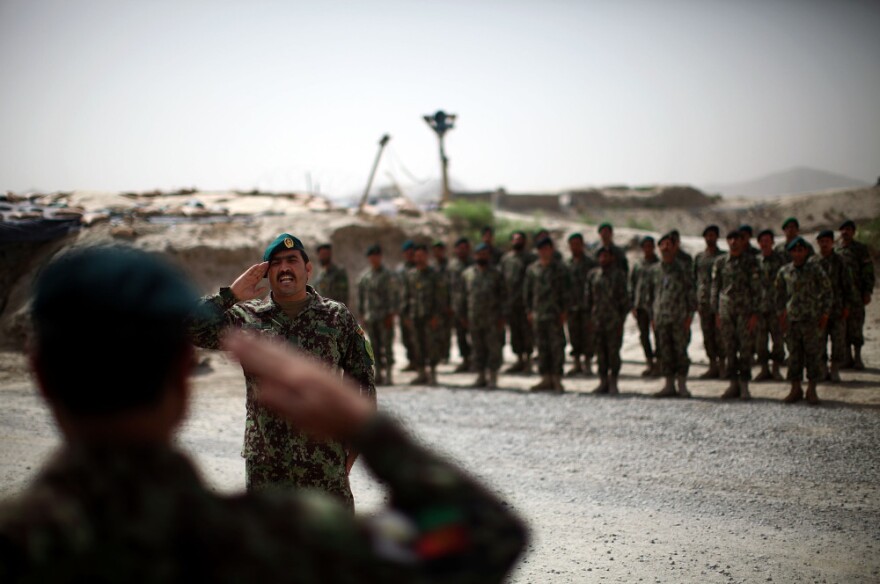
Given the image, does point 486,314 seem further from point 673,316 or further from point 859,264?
point 859,264

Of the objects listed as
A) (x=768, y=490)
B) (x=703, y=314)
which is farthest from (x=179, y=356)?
(x=703, y=314)

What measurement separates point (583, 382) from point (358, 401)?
10.6 metres

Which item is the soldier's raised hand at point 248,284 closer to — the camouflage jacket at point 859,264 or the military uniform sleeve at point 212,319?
the military uniform sleeve at point 212,319

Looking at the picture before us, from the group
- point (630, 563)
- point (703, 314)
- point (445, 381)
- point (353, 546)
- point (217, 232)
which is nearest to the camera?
point (353, 546)

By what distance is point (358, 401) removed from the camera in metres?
1.28

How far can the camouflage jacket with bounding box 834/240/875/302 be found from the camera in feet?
34.6

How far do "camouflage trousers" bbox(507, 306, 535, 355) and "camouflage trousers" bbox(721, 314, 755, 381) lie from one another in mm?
3941

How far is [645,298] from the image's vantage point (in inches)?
455

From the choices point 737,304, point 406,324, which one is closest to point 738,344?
point 737,304

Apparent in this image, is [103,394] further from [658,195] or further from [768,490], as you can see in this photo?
[658,195]

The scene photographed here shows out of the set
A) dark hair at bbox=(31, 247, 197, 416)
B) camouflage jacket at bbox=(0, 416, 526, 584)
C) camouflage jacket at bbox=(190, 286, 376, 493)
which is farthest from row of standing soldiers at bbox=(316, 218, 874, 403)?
dark hair at bbox=(31, 247, 197, 416)

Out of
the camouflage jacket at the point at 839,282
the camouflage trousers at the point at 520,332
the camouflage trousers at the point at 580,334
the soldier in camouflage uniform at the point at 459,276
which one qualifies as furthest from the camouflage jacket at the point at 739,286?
the soldier in camouflage uniform at the point at 459,276

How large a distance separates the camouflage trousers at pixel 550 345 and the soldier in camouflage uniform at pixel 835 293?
350cm

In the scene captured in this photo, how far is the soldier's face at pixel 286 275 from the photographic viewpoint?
3623 mm
